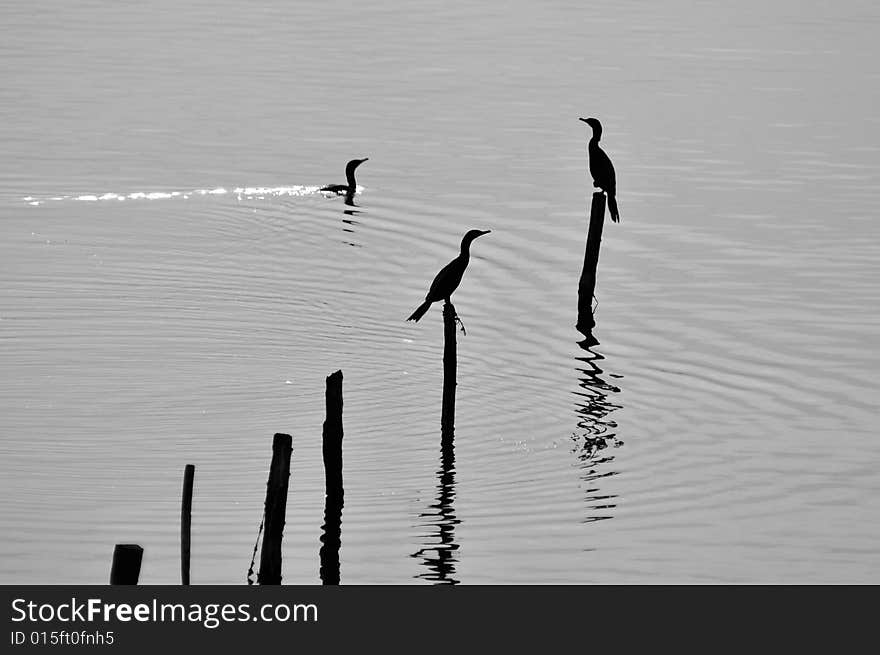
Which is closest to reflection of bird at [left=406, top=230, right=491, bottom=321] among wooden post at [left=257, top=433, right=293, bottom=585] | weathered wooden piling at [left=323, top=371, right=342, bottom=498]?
weathered wooden piling at [left=323, top=371, right=342, bottom=498]

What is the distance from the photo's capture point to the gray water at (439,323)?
16.2m

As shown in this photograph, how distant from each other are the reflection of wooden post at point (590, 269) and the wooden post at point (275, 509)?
477 inches

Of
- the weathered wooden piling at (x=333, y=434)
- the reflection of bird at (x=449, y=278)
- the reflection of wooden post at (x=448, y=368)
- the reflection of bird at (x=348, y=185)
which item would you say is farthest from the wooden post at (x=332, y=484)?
the reflection of bird at (x=348, y=185)

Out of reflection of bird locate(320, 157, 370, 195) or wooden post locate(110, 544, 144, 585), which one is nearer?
wooden post locate(110, 544, 144, 585)

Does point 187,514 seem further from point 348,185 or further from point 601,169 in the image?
point 348,185

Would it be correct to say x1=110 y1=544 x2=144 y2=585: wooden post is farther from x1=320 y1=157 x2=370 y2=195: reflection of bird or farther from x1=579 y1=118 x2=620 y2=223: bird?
x1=320 y1=157 x2=370 y2=195: reflection of bird

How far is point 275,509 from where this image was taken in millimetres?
13055

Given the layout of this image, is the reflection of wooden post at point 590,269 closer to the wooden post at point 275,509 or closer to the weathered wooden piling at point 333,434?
the weathered wooden piling at point 333,434

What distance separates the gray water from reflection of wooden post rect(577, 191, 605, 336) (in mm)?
270

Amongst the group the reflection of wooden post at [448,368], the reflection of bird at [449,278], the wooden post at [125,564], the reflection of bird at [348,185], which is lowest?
the wooden post at [125,564]

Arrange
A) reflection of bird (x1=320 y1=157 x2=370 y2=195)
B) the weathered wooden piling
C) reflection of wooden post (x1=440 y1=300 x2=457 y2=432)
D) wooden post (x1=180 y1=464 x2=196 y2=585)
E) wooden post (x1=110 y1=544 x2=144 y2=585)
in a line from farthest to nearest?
reflection of bird (x1=320 y1=157 x2=370 y2=195)
reflection of wooden post (x1=440 y1=300 x2=457 y2=432)
the weathered wooden piling
wooden post (x1=180 y1=464 x2=196 y2=585)
wooden post (x1=110 y1=544 x2=144 y2=585)

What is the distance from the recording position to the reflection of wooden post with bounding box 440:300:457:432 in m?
17.1

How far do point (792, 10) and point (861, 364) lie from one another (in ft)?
184

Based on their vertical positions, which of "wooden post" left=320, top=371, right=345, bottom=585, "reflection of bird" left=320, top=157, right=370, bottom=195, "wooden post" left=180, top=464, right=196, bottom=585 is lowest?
"wooden post" left=180, top=464, right=196, bottom=585
